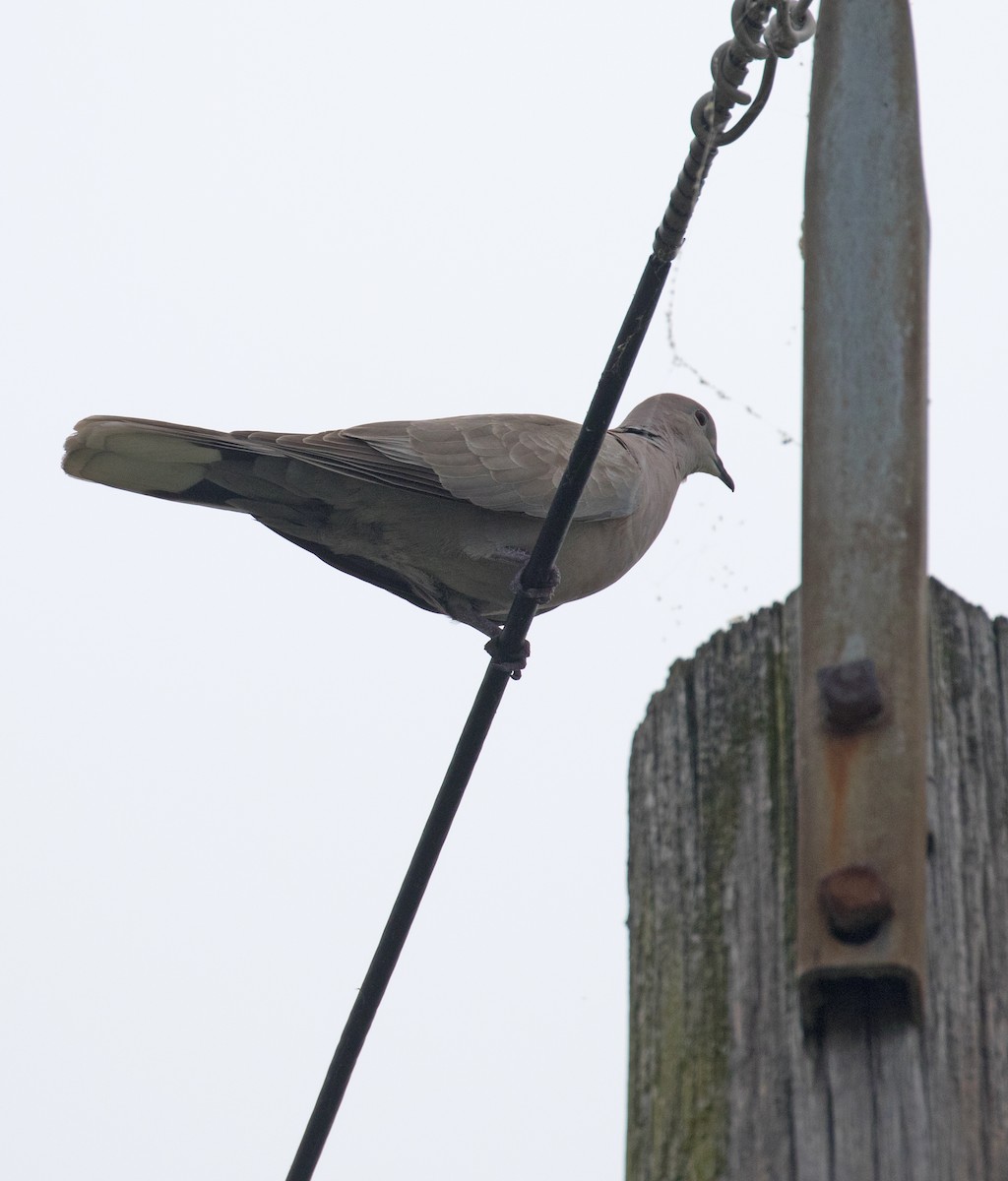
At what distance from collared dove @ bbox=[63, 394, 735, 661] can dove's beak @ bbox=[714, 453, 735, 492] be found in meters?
0.92

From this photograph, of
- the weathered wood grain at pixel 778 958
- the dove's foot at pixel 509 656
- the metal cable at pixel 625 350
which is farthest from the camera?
the dove's foot at pixel 509 656

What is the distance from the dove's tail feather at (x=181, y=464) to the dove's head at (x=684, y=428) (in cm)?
170

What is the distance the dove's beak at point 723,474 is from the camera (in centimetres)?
605

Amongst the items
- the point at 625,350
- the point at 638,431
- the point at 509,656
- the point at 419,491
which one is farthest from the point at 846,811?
the point at 638,431

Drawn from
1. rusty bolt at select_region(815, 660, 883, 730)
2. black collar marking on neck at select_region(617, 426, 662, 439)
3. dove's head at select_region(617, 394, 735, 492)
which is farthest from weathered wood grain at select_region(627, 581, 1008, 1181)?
dove's head at select_region(617, 394, 735, 492)

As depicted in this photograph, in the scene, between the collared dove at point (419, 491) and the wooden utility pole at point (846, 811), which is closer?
the wooden utility pole at point (846, 811)

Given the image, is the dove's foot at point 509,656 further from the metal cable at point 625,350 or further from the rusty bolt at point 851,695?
the rusty bolt at point 851,695

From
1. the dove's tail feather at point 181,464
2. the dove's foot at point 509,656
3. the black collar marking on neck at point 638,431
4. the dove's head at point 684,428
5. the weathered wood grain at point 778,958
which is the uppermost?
the dove's head at point 684,428

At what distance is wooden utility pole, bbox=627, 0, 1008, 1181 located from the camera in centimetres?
138

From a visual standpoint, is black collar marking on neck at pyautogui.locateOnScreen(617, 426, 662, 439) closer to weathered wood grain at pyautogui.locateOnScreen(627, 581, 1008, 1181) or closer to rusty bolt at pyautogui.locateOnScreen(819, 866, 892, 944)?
weathered wood grain at pyautogui.locateOnScreen(627, 581, 1008, 1181)

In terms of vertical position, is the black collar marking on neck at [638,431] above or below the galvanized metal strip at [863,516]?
above

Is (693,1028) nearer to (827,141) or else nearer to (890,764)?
(890,764)

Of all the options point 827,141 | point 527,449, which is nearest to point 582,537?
point 527,449

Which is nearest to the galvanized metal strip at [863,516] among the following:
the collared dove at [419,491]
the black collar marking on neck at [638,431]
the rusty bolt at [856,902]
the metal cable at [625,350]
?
the rusty bolt at [856,902]
